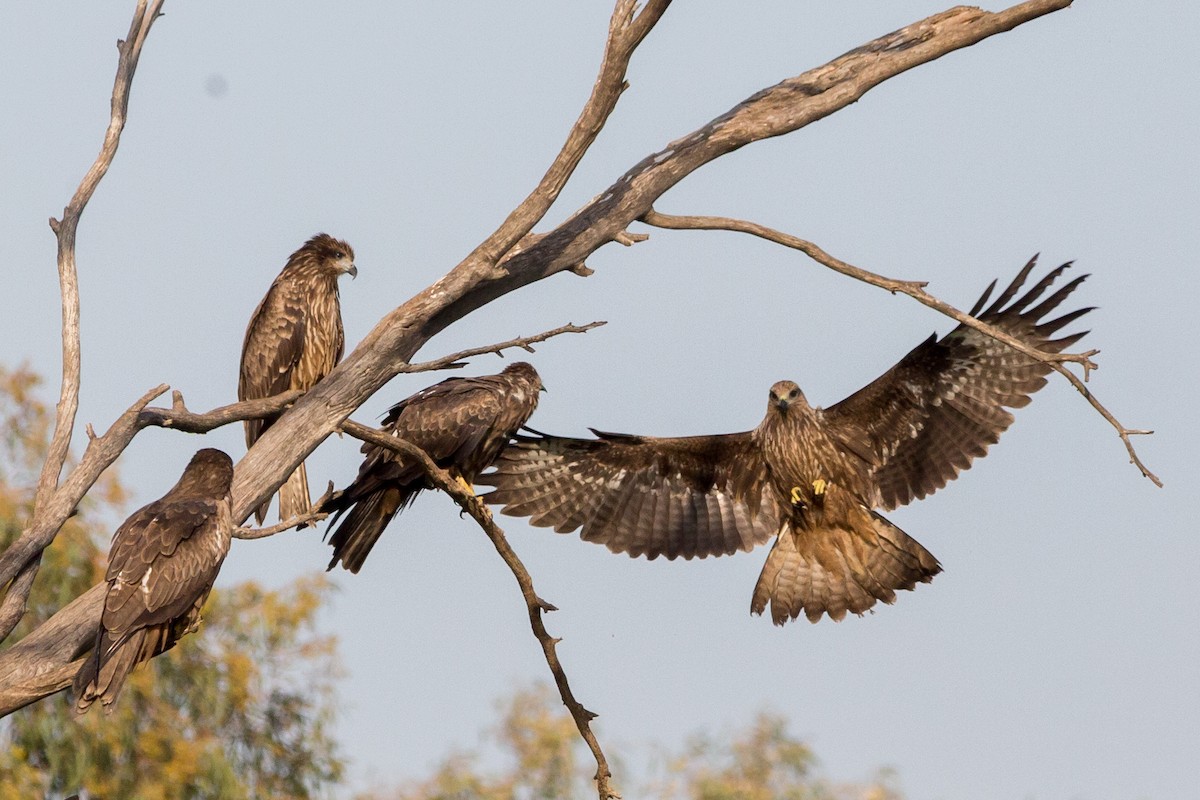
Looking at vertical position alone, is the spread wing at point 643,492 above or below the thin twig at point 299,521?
above

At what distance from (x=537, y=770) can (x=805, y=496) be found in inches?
359

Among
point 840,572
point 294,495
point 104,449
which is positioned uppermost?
point 294,495

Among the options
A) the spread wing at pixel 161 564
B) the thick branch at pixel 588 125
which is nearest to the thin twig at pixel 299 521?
the spread wing at pixel 161 564

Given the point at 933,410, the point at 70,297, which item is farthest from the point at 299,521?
the point at 933,410

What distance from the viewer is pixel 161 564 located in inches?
287

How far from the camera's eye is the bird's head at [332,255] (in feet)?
35.6

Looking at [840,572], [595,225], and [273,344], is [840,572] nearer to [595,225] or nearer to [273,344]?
[595,225]

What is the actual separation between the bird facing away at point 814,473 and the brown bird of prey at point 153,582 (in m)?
3.16

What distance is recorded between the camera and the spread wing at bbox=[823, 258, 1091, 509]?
9.98m

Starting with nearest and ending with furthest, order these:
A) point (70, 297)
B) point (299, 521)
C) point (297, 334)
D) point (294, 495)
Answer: point (299, 521) < point (70, 297) < point (294, 495) < point (297, 334)

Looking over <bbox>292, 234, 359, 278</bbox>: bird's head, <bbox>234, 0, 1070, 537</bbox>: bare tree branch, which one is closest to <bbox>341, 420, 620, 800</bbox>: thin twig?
<bbox>234, 0, 1070, 537</bbox>: bare tree branch

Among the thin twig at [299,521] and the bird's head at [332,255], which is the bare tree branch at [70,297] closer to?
the thin twig at [299,521]

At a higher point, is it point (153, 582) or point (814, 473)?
point (814, 473)

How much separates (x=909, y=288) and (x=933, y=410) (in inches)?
93.2
